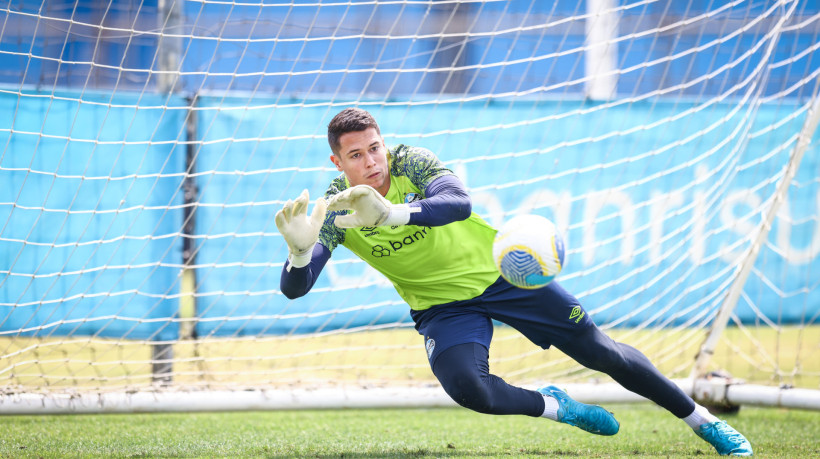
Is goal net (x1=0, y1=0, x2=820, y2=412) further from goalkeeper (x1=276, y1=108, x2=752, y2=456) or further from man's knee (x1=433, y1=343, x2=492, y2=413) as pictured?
man's knee (x1=433, y1=343, x2=492, y2=413)

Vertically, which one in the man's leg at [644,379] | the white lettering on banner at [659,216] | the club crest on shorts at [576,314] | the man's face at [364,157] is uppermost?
the white lettering on banner at [659,216]

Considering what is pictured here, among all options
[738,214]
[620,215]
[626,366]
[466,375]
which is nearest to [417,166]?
[466,375]

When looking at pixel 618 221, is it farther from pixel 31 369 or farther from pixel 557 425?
pixel 31 369

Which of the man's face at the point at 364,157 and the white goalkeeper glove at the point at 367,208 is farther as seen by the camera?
the man's face at the point at 364,157

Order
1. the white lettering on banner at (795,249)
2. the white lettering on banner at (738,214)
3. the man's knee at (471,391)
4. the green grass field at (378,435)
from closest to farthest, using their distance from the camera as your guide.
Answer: the man's knee at (471,391) → the green grass field at (378,435) → the white lettering on banner at (738,214) → the white lettering on banner at (795,249)

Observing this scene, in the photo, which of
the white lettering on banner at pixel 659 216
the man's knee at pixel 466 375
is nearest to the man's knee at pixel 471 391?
the man's knee at pixel 466 375

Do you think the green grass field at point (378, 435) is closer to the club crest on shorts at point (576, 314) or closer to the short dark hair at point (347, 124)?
the club crest on shorts at point (576, 314)

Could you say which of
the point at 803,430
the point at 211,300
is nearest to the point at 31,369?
the point at 211,300

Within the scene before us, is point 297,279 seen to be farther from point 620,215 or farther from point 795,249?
point 795,249

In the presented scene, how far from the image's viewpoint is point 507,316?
3732 millimetres

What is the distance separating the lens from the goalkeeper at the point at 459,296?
3508 mm

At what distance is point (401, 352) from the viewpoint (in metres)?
6.80

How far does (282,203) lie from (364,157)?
2.01 meters

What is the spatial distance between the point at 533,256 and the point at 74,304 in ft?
11.4
